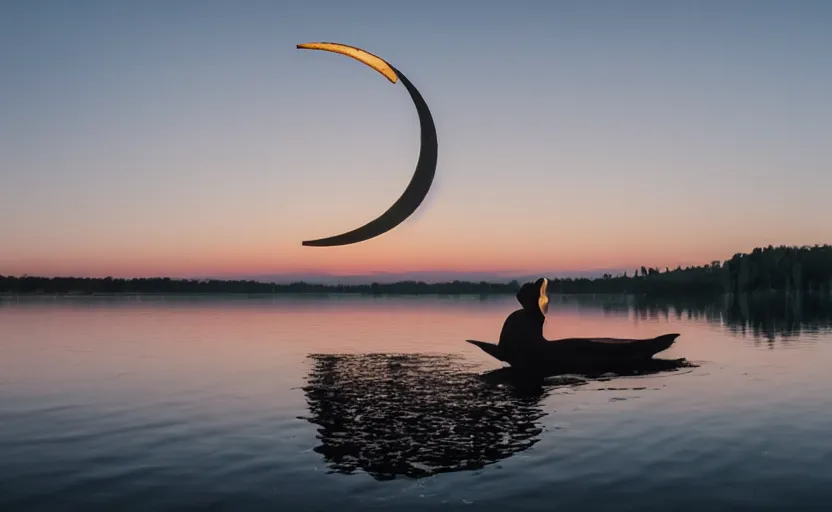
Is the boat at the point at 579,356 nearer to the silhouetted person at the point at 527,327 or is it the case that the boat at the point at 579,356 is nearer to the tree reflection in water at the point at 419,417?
the silhouetted person at the point at 527,327

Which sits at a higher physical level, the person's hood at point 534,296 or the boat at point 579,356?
the person's hood at point 534,296

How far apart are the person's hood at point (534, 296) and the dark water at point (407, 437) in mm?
3644

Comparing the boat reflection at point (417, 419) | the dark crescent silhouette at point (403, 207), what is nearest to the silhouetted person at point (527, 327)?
the boat reflection at point (417, 419)

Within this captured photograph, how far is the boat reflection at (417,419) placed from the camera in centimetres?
1803

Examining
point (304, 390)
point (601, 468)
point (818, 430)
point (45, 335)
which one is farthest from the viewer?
point (45, 335)

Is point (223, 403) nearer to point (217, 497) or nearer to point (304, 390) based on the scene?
point (304, 390)

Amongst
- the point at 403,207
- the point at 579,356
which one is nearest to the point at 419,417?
the point at 403,207

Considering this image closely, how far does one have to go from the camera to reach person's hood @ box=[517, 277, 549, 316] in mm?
34781

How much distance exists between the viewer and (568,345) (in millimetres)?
35594

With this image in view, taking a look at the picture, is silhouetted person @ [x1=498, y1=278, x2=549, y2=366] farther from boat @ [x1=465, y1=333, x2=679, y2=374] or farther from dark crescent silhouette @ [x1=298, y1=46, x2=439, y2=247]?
dark crescent silhouette @ [x1=298, y1=46, x2=439, y2=247]

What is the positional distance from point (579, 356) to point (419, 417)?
14.0 meters

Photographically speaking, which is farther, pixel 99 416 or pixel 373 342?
pixel 373 342

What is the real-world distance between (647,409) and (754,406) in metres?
4.35

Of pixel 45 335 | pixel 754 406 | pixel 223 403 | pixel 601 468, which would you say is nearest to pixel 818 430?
pixel 754 406
